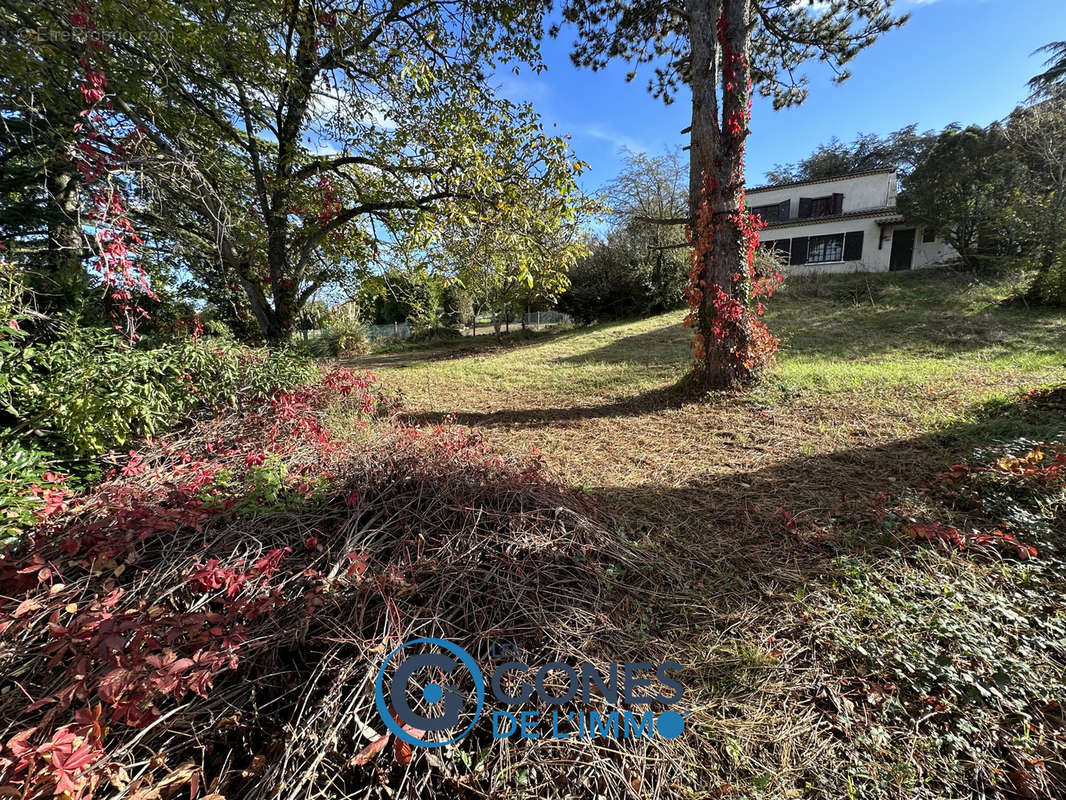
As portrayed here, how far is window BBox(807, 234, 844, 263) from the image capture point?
59.7 feet

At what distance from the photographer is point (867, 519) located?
8.82 feet

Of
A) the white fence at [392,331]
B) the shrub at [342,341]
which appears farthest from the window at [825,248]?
the shrub at [342,341]

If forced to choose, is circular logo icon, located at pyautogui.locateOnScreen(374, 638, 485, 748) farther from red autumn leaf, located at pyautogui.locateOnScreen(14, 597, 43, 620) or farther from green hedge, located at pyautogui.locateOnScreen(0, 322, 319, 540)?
green hedge, located at pyautogui.locateOnScreen(0, 322, 319, 540)

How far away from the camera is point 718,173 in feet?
18.2

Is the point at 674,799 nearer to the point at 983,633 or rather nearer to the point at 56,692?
the point at 983,633

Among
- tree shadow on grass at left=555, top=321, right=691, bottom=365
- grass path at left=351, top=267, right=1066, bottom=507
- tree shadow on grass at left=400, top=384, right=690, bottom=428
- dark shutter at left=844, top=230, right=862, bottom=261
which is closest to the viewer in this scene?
grass path at left=351, top=267, right=1066, bottom=507

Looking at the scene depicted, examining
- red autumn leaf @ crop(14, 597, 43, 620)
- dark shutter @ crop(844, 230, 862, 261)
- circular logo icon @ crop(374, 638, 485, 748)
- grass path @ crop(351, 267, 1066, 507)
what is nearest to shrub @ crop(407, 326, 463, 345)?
grass path @ crop(351, 267, 1066, 507)

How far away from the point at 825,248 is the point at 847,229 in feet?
3.38

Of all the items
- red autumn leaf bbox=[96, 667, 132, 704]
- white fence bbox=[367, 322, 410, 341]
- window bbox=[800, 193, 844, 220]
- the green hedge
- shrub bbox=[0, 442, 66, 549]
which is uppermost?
window bbox=[800, 193, 844, 220]

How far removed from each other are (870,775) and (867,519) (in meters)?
1.85

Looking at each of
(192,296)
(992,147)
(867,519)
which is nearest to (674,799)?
(867,519)

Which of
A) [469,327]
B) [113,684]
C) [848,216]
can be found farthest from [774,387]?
[848,216]

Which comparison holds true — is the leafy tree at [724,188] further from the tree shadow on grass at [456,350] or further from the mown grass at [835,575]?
the tree shadow on grass at [456,350]

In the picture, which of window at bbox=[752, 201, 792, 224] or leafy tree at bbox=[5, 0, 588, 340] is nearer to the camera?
leafy tree at bbox=[5, 0, 588, 340]
